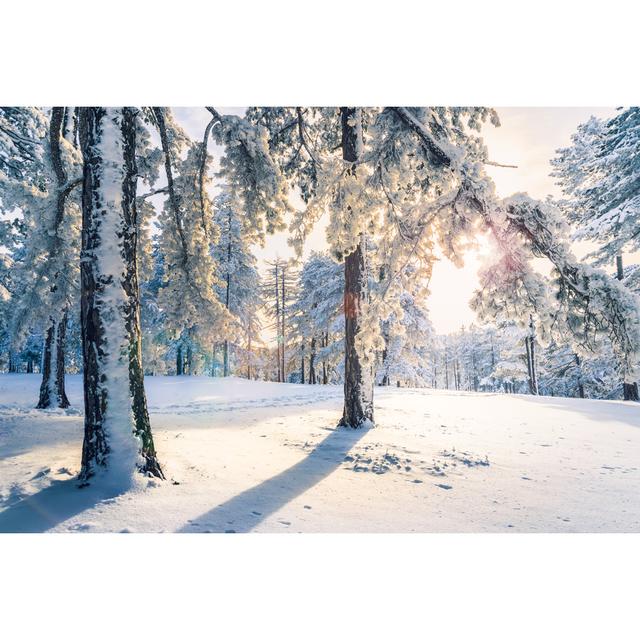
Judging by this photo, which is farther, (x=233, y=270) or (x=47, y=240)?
(x=233, y=270)

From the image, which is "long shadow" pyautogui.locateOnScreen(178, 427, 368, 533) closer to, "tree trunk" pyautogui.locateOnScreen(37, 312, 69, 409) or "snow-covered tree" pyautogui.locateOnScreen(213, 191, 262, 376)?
"tree trunk" pyautogui.locateOnScreen(37, 312, 69, 409)

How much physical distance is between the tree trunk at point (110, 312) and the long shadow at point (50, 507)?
19cm

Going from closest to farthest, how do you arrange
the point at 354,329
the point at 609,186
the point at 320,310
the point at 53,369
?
the point at 354,329
the point at 53,369
the point at 609,186
the point at 320,310

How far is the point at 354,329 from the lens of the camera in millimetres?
7484

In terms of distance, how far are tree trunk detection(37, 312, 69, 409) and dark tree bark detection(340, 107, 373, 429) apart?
793 cm

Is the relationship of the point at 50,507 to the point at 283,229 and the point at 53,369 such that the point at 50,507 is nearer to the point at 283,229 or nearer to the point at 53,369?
the point at 283,229

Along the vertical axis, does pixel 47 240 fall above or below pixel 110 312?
above

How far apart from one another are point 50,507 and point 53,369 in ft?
29.1

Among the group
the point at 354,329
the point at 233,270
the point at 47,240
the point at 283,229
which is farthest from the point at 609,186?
the point at 233,270

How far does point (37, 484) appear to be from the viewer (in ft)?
12.7

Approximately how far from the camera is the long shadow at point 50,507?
313 centimetres

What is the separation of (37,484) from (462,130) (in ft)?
30.7
